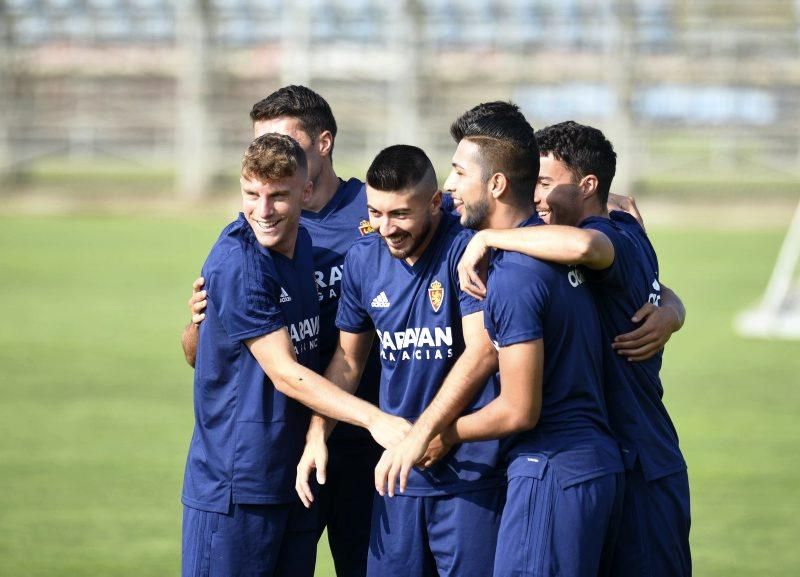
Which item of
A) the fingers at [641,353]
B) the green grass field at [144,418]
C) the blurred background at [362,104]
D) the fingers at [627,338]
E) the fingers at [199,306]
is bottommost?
the green grass field at [144,418]

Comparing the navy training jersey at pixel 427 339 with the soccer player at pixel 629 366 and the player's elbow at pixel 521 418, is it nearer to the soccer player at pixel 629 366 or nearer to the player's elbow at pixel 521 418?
the player's elbow at pixel 521 418

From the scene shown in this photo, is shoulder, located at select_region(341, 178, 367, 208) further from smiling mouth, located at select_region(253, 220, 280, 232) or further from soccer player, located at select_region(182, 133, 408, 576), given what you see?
smiling mouth, located at select_region(253, 220, 280, 232)

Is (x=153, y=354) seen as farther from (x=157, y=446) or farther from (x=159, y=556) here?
(x=159, y=556)

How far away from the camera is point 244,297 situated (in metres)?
4.55

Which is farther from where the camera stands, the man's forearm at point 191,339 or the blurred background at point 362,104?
the blurred background at point 362,104

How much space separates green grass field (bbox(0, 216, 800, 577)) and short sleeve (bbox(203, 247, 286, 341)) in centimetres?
295

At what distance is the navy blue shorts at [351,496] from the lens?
17.3 ft

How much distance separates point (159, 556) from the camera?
729 centimetres

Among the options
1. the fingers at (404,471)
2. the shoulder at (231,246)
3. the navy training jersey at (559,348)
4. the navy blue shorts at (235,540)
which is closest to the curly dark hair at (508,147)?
the navy training jersey at (559,348)

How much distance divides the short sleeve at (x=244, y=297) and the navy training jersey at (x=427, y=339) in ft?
1.25

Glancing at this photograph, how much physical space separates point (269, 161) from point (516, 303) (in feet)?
3.71

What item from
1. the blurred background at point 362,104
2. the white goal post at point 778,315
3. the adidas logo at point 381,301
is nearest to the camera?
the adidas logo at point 381,301

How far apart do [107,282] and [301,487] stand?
586 inches

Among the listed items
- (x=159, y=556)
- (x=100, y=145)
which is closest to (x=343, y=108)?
(x=100, y=145)
